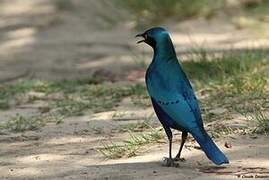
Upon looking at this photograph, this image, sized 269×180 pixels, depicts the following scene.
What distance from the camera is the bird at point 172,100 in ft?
13.8

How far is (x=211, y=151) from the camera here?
4160 mm

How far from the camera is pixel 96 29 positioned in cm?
1062

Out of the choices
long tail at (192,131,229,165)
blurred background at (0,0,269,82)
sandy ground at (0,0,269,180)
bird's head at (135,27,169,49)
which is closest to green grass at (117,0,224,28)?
blurred background at (0,0,269,82)

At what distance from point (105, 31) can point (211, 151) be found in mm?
6513

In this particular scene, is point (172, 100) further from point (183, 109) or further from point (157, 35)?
point (157, 35)

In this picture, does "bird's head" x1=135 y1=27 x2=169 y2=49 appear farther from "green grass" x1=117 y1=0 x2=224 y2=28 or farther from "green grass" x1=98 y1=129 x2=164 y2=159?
"green grass" x1=117 y1=0 x2=224 y2=28

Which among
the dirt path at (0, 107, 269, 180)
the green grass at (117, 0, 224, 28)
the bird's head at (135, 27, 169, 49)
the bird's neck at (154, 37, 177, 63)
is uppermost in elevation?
the bird's head at (135, 27, 169, 49)

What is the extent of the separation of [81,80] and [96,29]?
2.53 m

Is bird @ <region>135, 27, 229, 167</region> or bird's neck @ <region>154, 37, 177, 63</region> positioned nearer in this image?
bird @ <region>135, 27, 229, 167</region>

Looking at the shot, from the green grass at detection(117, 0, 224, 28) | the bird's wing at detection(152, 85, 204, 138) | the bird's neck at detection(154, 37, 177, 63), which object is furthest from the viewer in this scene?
the green grass at detection(117, 0, 224, 28)

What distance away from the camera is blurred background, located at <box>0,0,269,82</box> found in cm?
899

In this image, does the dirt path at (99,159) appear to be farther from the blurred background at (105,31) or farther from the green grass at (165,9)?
the green grass at (165,9)

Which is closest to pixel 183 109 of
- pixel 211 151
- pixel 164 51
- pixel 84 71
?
pixel 211 151

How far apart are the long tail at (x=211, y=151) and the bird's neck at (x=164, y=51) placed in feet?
1.93
